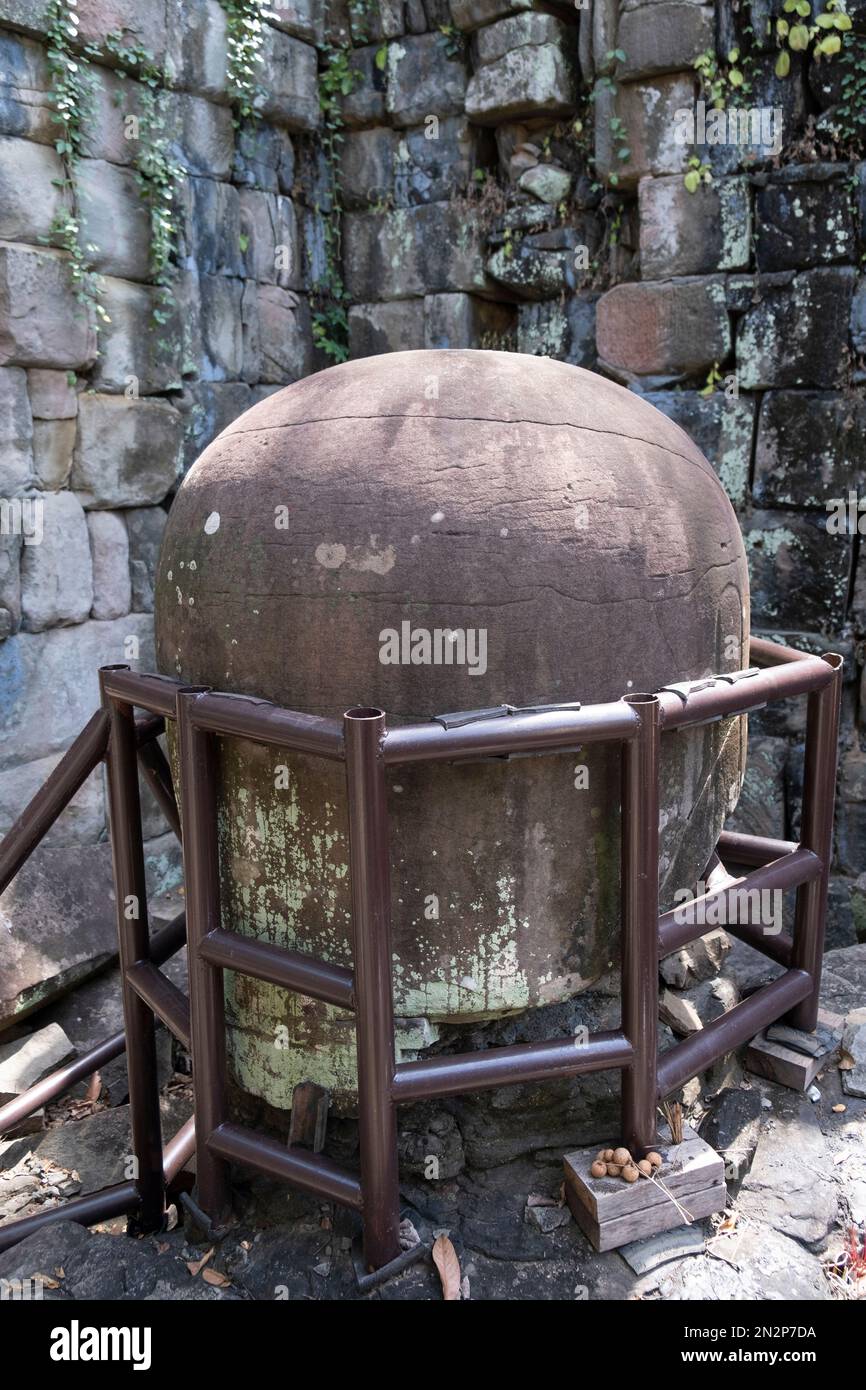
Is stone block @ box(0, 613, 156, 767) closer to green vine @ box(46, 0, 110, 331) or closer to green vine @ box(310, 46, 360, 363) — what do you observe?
green vine @ box(46, 0, 110, 331)

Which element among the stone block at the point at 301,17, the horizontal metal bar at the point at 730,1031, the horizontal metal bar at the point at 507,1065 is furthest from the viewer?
the stone block at the point at 301,17

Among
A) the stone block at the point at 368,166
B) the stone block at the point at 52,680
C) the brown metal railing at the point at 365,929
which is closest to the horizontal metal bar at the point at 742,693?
the brown metal railing at the point at 365,929

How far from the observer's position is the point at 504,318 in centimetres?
593

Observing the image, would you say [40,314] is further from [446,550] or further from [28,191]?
[446,550]

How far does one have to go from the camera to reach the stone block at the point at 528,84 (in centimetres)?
524

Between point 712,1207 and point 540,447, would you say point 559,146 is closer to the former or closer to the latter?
point 540,447

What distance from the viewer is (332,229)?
605cm

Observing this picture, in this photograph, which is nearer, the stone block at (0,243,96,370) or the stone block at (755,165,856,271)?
the stone block at (0,243,96,370)

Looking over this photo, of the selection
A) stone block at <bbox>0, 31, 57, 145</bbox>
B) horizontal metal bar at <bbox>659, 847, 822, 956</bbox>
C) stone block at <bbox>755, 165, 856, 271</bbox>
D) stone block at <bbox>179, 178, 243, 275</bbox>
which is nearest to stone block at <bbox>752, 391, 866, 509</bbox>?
stone block at <bbox>755, 165, 856, 271</bbox>

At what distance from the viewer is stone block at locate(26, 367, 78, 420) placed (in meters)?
4.50

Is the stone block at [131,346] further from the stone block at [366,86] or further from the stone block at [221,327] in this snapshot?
the stone block at [366,86]

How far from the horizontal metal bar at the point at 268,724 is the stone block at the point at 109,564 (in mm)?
3112

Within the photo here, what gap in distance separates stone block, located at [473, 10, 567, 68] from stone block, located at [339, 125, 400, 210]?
2.35ft
